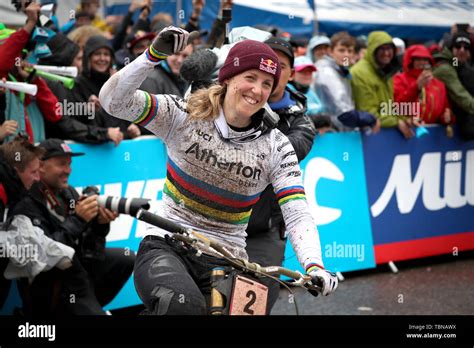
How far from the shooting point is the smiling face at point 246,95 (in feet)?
15.8

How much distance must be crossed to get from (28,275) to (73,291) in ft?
1.21

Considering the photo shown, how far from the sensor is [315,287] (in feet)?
14.6

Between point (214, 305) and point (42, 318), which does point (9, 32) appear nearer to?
point (42, 318)

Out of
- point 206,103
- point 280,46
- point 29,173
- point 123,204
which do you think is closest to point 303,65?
point 280,46

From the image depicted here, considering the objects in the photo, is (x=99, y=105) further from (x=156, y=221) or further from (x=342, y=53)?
(x=156, y=221)

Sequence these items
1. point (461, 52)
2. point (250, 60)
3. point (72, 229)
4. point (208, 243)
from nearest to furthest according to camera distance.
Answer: point (208, 243)
point (250, 60)
point (72, 229)
point (461, 52)

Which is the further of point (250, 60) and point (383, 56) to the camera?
point (383, 56)

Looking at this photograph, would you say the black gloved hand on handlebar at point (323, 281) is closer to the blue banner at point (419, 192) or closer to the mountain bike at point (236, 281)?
the mountain bike at point (236, 281)

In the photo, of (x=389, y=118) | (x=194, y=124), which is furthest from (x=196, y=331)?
(x=389, y=118)

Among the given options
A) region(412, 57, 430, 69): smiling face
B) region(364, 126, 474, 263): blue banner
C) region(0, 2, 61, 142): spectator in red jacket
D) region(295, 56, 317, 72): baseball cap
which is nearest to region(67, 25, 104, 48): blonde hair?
region(0, 2, 61, 142): spectator in red jacket

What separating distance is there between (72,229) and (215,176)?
2386 millimetres

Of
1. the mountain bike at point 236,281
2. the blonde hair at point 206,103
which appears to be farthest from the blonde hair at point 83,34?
the mountain bike at point 236,281

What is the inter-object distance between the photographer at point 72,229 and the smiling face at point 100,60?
4.91ft

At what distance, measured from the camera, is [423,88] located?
35.9ft
